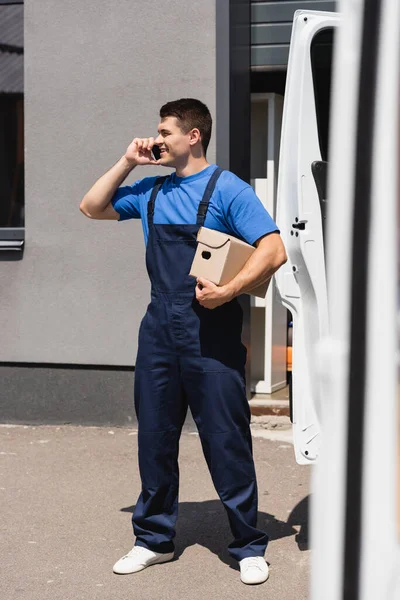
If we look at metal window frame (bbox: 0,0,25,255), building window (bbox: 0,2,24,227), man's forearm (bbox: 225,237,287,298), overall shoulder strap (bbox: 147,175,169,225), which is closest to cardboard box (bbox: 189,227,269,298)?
man's forearm (bbox: 225,237,287,298)

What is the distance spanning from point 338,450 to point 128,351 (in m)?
5.39

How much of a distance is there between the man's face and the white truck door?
52 centimetres

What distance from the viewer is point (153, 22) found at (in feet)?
22.2

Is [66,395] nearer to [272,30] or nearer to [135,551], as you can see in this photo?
[135,551]

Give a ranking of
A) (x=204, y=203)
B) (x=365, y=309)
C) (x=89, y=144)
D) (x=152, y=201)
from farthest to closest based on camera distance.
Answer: (x=89, y=144), (x=152, y=201), (x=204, y=203), (x=365, y=309)

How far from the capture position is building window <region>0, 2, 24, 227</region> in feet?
23.6

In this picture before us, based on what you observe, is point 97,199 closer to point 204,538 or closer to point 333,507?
point 204,538

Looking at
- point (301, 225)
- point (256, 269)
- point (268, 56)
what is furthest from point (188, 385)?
point (268, 56)

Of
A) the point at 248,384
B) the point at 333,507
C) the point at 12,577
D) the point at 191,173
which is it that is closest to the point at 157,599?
the point at 12,577

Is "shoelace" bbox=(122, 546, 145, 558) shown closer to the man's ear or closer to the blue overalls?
the blue overalls

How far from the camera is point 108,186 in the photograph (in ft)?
14.4

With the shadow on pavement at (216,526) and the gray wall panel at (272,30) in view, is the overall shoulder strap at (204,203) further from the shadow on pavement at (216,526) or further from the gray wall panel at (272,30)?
the gray wall panel at (272,30)

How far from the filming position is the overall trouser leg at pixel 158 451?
Result: 4266mm

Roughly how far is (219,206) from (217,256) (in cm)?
31
